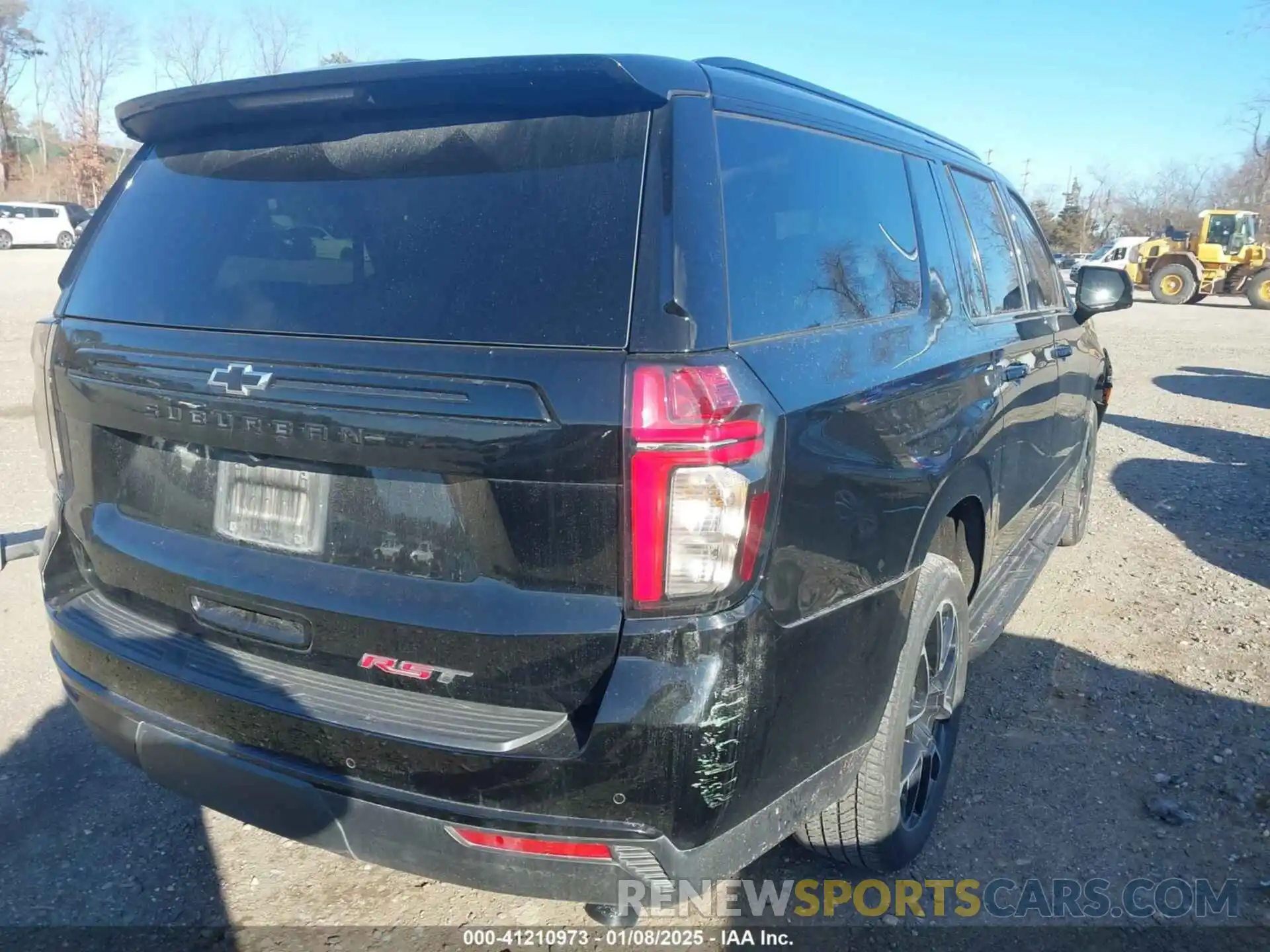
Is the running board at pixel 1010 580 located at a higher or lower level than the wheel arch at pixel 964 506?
lower

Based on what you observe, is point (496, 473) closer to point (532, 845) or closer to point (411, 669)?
point (411, 669)

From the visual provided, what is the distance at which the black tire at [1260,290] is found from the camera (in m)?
26.1

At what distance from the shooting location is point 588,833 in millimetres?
1816

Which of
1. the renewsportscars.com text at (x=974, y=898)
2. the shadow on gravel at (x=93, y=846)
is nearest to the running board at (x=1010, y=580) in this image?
the renewsportscars.com text at (x=974, y=898)

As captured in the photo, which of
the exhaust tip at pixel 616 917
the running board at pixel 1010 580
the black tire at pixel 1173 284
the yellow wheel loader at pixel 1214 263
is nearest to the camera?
the exhaust tip at pixel 616 917

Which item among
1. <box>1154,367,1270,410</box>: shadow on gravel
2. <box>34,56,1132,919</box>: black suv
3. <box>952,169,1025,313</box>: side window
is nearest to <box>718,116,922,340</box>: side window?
<box>34,56,1132,919</box>: black suv

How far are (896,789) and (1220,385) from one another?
12.0m

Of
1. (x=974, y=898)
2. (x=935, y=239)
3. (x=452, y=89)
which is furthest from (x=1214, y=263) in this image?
(x=452, y=89)

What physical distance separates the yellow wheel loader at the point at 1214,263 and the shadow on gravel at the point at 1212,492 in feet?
70.3

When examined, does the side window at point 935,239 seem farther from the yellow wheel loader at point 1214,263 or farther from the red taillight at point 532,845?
the yellow wheel loader at point 1214,263

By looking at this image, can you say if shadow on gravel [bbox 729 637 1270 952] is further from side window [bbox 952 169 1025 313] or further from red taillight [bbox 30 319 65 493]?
red taillight [bbox 30 319 65 493]

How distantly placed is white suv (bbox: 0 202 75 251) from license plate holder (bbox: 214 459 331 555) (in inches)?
1603

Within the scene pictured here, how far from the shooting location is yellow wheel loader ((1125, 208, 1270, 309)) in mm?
26969

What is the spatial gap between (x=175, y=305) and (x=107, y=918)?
1577 mm
